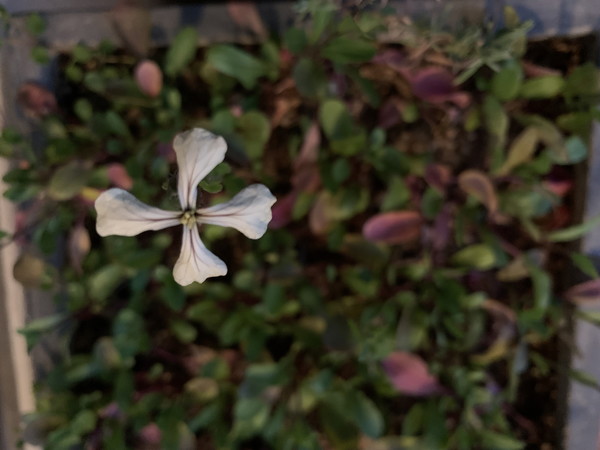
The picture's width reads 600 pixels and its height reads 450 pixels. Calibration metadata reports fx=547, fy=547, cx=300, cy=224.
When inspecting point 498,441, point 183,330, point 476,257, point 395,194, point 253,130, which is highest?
point 253,130

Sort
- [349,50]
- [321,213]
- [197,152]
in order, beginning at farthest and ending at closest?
[321,213] < [349,50] < [197,152]

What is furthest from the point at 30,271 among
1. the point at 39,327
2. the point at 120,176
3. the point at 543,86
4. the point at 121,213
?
the point at 543,86

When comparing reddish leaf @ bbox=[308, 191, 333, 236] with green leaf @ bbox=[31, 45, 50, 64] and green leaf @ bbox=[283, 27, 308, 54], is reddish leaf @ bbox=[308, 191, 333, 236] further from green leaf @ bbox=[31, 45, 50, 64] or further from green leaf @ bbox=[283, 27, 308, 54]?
green leaf @ bbox=[31, 45, 50, 64]

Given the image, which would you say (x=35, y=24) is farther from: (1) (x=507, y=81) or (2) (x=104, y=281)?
(1) (x=507, y=81)

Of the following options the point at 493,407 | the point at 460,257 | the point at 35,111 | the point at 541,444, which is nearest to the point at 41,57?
the point at 35,111

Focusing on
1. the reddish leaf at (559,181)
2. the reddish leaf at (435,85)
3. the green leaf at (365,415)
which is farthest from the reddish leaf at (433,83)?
the green leaf at (365,415)

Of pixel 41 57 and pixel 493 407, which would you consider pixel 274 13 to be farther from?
pixel 493 407

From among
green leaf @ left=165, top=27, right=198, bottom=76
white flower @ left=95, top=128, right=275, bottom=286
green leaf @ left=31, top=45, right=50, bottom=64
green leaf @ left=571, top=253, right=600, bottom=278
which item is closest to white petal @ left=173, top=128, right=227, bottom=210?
white flower @ left=95, top=128, right=275, bottom=286
